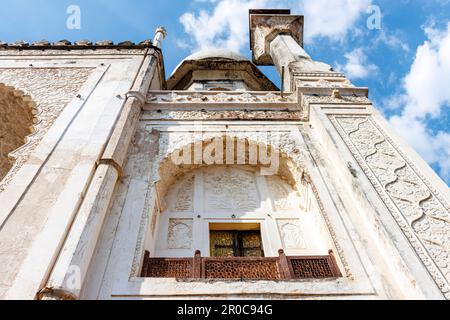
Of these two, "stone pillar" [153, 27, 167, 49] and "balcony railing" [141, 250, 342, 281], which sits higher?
"stone pillar" [153, 27, 167, 49]

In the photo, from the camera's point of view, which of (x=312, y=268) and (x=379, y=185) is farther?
(x=379, y=185)

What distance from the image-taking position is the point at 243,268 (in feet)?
10.3

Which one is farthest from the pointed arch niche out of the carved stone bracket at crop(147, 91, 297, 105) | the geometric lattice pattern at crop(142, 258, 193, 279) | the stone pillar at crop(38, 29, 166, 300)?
the carved stone bracket at crop(147, 91, 297, 105)

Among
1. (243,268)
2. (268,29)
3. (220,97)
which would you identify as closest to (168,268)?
(243,268)

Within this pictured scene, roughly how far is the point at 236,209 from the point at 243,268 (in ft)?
3.33

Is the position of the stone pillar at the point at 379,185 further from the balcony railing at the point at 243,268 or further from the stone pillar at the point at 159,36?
the stone pillar at the point at 159,36

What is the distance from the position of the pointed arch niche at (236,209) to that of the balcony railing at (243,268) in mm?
156

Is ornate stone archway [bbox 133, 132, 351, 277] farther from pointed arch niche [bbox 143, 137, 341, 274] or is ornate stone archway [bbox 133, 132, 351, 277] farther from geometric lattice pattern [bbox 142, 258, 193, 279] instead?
geometric lattice pattern [bbox 142, 258, 193, 279]

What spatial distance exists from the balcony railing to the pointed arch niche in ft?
0.51

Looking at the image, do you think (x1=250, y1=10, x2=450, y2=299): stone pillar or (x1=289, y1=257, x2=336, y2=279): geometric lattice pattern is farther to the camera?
(x1=289, y1=257, x2=336, y2=279): geometric lattice pattern

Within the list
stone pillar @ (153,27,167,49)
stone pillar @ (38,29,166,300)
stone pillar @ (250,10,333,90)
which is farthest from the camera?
stone pillar @ (250,10,333,90)

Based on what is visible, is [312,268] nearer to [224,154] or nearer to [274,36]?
[224,154]

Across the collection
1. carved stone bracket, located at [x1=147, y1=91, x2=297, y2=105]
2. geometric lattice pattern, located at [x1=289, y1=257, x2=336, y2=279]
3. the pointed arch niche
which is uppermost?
carved stone bracket, located at [x1=147, y1=91, x2=297, y2=105]

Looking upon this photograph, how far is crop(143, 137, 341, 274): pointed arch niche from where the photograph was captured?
3576 millimetres
